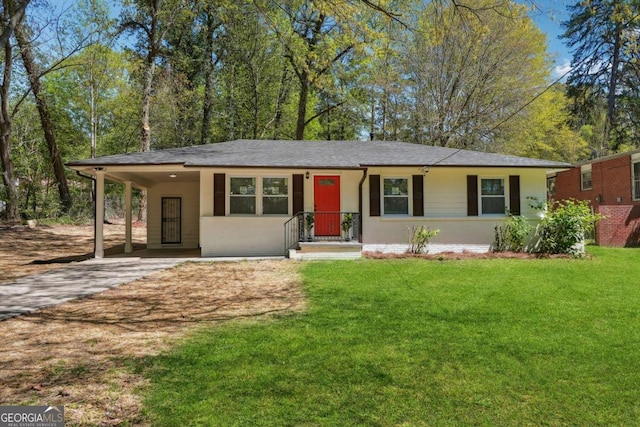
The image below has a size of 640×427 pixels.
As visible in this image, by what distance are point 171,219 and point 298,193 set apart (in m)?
5.84

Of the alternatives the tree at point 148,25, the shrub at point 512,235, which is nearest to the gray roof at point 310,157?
the shrub at point 512,235

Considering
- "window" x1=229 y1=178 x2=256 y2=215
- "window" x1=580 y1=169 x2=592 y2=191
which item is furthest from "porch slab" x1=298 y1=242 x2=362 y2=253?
"window" x1=580 y1=169 x2=592 y2=191

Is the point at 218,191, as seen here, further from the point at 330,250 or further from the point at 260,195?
the point at 330,250

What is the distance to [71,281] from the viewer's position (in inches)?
306

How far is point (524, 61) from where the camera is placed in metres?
18.8

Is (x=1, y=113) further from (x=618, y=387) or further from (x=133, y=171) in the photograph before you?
(x=618, y=387)

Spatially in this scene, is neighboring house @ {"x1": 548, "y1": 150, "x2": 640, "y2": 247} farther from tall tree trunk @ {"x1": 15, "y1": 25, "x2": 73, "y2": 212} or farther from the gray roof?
tall tree trunk @ {"x1": 15, "y1": 25, "x2": 73, "y2": 212}

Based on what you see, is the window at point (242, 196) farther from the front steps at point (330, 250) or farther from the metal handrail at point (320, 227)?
the front steps at point (330, 250)

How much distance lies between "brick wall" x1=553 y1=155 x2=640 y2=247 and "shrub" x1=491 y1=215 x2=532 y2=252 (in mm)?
4252

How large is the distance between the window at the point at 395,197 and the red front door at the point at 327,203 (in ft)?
5.13

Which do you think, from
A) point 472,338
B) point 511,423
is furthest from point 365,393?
point 472,338

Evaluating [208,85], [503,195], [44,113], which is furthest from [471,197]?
[44,113]

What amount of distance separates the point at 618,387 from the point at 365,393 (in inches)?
81.4

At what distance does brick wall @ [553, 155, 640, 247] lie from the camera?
13.4 meters
